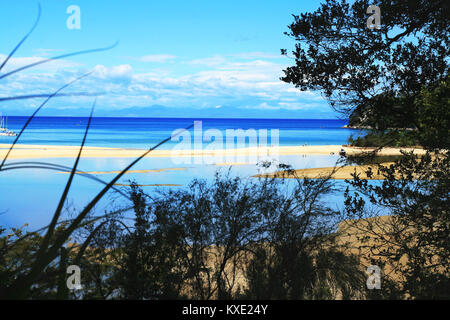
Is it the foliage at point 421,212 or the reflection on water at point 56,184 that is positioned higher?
the reflection on water at point 56,184

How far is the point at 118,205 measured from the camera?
555 cm

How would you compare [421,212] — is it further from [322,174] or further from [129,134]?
[129,134]

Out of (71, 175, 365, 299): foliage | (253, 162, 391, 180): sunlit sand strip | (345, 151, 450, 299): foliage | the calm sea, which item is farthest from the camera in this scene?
the calm sea

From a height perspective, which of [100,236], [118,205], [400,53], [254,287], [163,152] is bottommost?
[254,287]

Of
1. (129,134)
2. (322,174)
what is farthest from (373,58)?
(129,134)

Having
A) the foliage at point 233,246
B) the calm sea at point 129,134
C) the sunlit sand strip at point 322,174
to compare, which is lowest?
the foliage at point 233,246

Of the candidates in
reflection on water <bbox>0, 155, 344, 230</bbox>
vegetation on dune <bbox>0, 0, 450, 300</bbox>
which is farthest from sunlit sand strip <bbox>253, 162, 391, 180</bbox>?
reflection on water <bbox>0, 155, 344, 230</bbox>

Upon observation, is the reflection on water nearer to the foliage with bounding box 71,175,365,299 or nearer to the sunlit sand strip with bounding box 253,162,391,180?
the sunlit sand strip with bounding box 253,162,391,180

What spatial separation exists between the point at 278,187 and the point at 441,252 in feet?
6.96

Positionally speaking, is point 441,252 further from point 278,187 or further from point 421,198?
point 278,187

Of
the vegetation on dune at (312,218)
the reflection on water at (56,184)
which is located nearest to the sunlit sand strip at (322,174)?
the vegetation on dune at (312,218)

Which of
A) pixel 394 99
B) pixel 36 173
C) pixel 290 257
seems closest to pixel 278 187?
pixel 290 257

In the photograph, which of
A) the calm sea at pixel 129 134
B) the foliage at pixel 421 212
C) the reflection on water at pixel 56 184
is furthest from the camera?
the calm sea at pixel 129 134

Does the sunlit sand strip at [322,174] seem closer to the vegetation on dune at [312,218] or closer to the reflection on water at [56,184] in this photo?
the vegetation on dune at [312,218]
